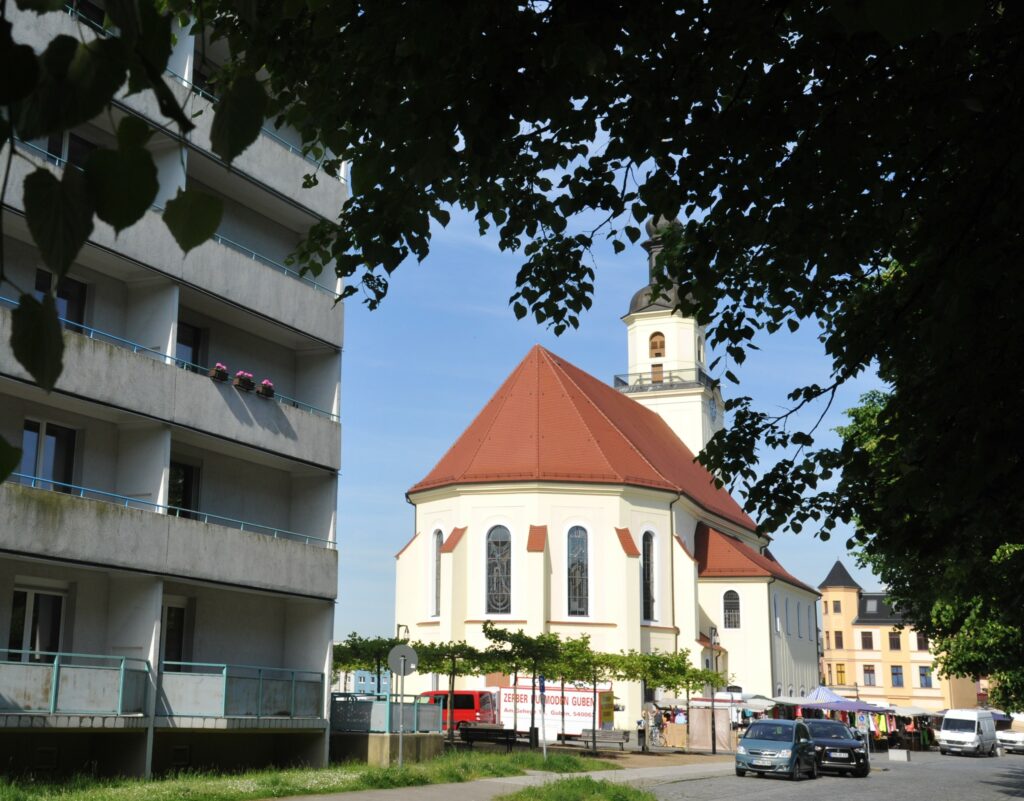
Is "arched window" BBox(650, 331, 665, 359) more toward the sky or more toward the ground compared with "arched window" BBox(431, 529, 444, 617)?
more toward the sky

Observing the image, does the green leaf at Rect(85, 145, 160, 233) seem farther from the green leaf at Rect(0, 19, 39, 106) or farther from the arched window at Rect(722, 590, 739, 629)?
the arched window at Rect(722, 590, 739, 629)

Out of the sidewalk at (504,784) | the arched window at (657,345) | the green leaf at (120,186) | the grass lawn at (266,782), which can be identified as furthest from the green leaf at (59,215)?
the arched window at (657,345)

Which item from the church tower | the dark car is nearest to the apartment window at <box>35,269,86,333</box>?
the dark car

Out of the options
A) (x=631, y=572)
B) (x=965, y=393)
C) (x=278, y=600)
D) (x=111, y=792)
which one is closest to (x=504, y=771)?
(x=278, y=600)

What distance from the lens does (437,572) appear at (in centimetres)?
5159

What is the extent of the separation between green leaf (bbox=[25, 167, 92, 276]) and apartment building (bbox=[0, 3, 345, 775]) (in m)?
15.8

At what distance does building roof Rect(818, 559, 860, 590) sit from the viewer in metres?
108

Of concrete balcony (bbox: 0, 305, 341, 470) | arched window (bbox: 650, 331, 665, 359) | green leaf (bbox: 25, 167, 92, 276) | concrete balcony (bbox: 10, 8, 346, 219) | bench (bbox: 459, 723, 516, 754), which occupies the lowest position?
bench (bbox: 459, 723, 516, 754)

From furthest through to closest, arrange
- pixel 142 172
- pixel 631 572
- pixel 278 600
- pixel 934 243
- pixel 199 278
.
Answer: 1. pixel 631 572
2. pixel 278 600
3. pixel 199 278
4. pixel 934 243
5. pixel 142 172

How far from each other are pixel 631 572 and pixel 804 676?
22199 mm

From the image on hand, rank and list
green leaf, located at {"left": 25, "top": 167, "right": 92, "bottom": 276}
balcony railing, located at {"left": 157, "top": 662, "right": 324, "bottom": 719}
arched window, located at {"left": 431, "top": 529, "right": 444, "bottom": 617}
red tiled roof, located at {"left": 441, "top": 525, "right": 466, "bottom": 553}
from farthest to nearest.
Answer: arched window, located at {"left": 431, "top": 529, "right": 444, "bottom": 617}
red tiled roof, located at {"left": 441, "top": 525, "right": 466, "bottom": 553}
balcony railing, located at {"left": 157, "top": 662, "right": 324, "bottom": 719}
green leaf, located at {"left": 25, "top": 167, "right": 92, "bottom": 276}

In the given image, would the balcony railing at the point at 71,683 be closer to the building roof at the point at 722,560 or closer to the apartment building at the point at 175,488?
the apartment building at the point at 175,488

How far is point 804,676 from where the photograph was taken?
67188mm

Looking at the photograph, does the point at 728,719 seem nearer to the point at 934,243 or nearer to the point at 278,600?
the point at 278,600
